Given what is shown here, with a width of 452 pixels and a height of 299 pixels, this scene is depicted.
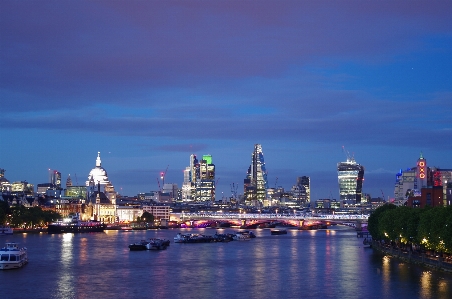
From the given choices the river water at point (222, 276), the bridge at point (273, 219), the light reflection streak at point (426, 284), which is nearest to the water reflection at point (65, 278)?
the river water at point (222, 276)

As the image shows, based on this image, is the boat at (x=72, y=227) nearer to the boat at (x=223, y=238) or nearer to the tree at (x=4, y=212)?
the tree at (x=4, y=212)

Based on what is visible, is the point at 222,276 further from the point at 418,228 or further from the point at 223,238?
the point at 223,238

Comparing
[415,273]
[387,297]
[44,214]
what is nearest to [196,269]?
[415,273]

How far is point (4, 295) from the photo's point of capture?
48375 millimetres

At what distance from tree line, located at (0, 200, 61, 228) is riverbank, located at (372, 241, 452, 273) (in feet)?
266

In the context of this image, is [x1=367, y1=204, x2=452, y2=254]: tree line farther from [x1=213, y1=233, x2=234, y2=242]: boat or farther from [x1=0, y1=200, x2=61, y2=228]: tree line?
[x1=0, y1=200, x2=61, y2=228]: tree line

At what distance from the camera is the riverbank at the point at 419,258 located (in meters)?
56.7

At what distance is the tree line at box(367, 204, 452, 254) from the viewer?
58375 mm

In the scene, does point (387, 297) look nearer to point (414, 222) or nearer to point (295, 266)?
point (295, 266)

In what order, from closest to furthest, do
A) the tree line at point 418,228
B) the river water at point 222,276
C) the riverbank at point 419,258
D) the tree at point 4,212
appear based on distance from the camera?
the river water at point 222,276 → the riverbank at point 419,258 → the tree line at point 418,228 → the tree at point 4,212

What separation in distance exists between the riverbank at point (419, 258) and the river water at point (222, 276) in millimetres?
921

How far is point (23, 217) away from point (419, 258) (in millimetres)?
97799

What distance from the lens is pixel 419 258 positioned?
6400cm

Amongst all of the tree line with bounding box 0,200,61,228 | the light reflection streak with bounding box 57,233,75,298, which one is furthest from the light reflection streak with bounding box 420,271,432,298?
the tree line with bounding box 0,200,61,228
